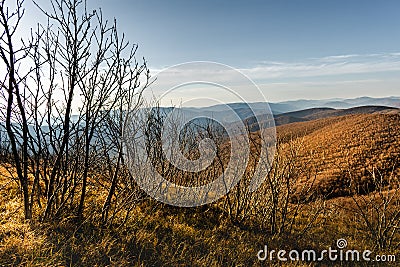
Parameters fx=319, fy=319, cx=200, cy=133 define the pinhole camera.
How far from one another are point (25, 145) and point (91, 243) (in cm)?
138

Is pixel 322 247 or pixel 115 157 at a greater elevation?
pixel 115 157

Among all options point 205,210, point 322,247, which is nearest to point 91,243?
point 205,210

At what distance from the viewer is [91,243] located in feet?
11.9

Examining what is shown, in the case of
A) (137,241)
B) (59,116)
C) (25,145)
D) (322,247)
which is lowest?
(322,247)

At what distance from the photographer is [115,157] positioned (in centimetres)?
482

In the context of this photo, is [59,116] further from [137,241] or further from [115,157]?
[137,241]

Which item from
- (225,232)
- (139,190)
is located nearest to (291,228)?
(225,232)

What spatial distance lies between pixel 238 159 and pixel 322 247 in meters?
1.93

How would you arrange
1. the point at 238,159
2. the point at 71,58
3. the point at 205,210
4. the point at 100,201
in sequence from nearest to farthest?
the point at 71,58, the point at 100,201, the point at 238,159, the point at 205,210

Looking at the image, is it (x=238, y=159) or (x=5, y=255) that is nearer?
(x=5, y=255)

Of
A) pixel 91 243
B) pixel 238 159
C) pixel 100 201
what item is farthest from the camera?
pixel 238 159

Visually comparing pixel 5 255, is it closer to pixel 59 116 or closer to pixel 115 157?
pixel 59 116

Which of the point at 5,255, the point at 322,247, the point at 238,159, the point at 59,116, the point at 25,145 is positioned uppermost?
the point at 59,116

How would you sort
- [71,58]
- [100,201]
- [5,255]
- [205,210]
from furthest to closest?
[205,210] < [100,201] < [71,58] < [5,255]
